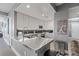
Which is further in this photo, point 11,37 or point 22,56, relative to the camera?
point 11,37

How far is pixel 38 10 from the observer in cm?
197

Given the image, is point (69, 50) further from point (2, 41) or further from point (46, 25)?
point (2, 41)

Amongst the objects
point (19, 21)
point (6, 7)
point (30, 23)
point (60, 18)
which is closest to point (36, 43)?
point (30, 23)

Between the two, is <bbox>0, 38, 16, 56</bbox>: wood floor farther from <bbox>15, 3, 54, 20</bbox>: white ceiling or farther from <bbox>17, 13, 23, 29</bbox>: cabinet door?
<bbox>15, 3, 54, 20</bbox>: white ceiling

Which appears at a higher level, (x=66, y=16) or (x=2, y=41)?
(x=66, y=16)

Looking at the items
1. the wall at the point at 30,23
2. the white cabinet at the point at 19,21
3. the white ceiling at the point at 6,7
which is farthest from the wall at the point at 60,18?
the white ceiling at the point at 6,7

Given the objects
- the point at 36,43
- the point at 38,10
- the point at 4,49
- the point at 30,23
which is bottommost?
the point at 4,49

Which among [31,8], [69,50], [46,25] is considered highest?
[31,8]

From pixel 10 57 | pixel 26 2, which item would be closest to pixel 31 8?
pixel 26 2

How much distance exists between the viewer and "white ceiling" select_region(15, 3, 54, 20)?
1.93m

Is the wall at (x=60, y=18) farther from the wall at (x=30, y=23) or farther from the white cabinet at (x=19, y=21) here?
the white cabinet at (x=19, y=21)

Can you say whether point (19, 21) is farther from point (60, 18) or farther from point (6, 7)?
point (60, 18)

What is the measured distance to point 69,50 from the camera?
73.0 inches

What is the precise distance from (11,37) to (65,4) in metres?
1.27
